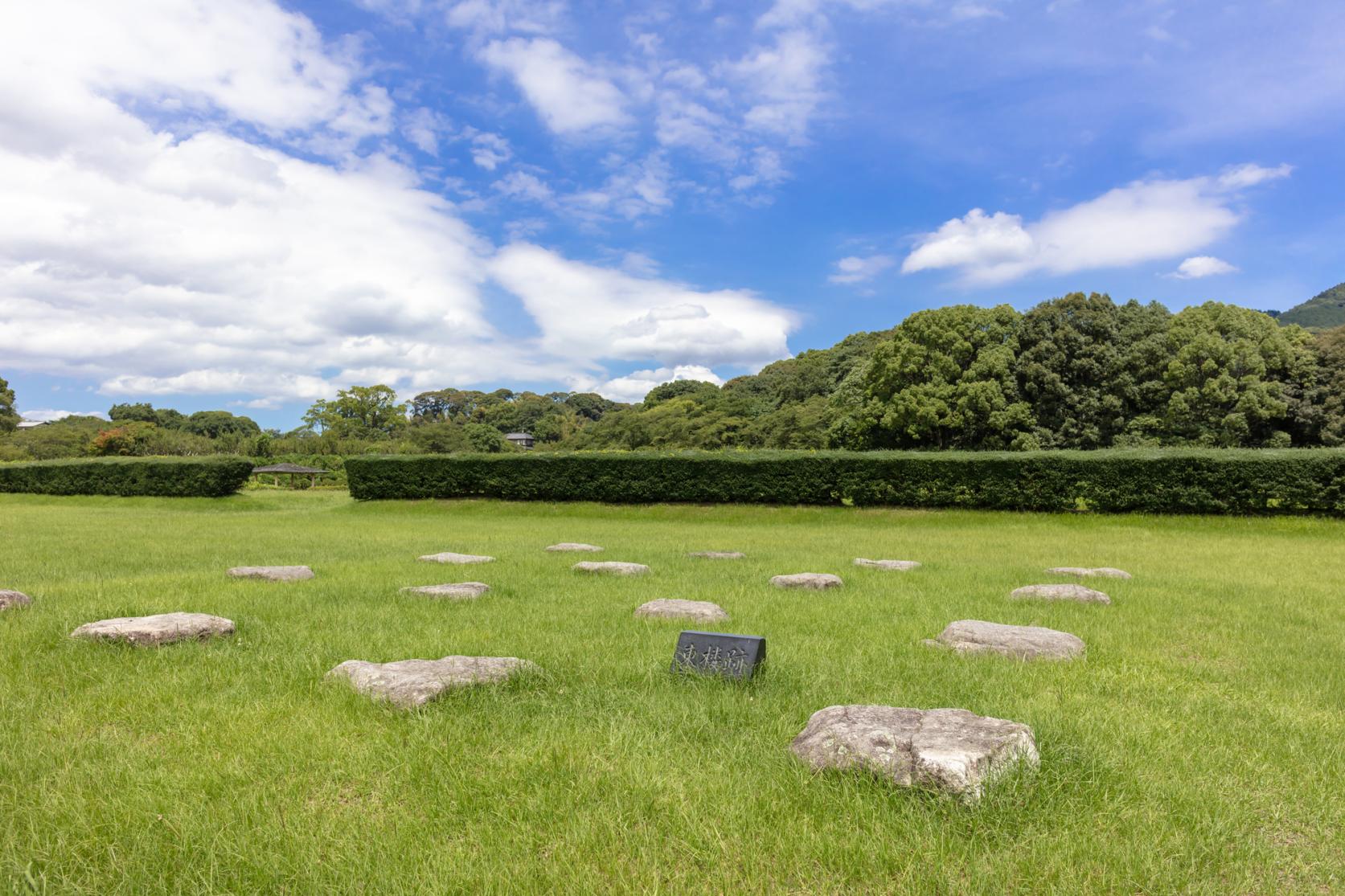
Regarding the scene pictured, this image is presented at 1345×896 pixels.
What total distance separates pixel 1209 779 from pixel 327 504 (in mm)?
28547

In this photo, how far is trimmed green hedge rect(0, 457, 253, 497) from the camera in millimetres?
27250

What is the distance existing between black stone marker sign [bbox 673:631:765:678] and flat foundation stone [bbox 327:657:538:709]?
0.93 m

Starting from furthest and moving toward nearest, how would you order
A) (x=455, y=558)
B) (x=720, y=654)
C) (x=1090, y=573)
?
(x=455, y=558) → (x=1090, y=573) → (x=720, y=654)

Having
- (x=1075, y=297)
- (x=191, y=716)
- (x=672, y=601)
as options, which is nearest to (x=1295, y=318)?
(x=1075, y=297)

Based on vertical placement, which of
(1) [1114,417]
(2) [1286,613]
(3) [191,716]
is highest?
(1) [1114,417]

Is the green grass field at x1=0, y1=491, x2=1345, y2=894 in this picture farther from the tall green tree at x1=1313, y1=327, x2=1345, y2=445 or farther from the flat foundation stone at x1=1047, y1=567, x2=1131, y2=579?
the tall green tree at x1=1313, y1=327, x2=1345, y2=445

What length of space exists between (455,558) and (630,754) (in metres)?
7.67

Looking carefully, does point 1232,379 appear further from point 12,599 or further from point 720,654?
point 12,599

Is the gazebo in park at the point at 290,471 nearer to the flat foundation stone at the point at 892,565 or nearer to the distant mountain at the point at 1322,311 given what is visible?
the flat foundation stone at the point at 892,565

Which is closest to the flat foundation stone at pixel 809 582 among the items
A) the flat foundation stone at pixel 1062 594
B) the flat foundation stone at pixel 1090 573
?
the flat foundation stone at pixel 1062 594

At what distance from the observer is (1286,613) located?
7.35 m

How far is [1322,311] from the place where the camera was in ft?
202

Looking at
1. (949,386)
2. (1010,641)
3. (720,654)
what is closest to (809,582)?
(1010,641)

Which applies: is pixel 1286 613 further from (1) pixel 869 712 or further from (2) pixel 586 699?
(2) pixel 586 699
